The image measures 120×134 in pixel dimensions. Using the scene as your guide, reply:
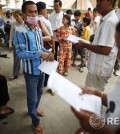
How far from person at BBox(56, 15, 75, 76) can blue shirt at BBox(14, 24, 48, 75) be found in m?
2.13

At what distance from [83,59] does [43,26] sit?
2.17m

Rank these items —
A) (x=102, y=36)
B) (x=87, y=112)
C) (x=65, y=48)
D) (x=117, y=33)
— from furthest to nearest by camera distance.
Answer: (x=65, y=48), (x=102, y=36), (x=117, y=33), (x=87, y=112)

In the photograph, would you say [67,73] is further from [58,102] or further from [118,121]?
[118,121]

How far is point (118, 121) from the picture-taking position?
4.09 feet

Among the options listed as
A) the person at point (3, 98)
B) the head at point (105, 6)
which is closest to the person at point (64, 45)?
the person at point (3, 98)

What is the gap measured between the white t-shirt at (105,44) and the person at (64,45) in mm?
2329

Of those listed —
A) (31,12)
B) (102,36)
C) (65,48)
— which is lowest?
(65,48)

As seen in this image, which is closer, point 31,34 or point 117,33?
point 117,33

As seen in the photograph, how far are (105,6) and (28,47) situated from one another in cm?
91

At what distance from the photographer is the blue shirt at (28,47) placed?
7.59 ft

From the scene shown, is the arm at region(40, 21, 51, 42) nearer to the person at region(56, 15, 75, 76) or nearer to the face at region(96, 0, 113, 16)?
the person at region(56, 15, 75, 76)

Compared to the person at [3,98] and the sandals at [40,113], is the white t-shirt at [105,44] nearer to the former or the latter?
the sandals at [40,113]

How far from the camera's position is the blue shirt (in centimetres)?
231

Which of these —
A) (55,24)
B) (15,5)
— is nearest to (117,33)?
(55,24)
